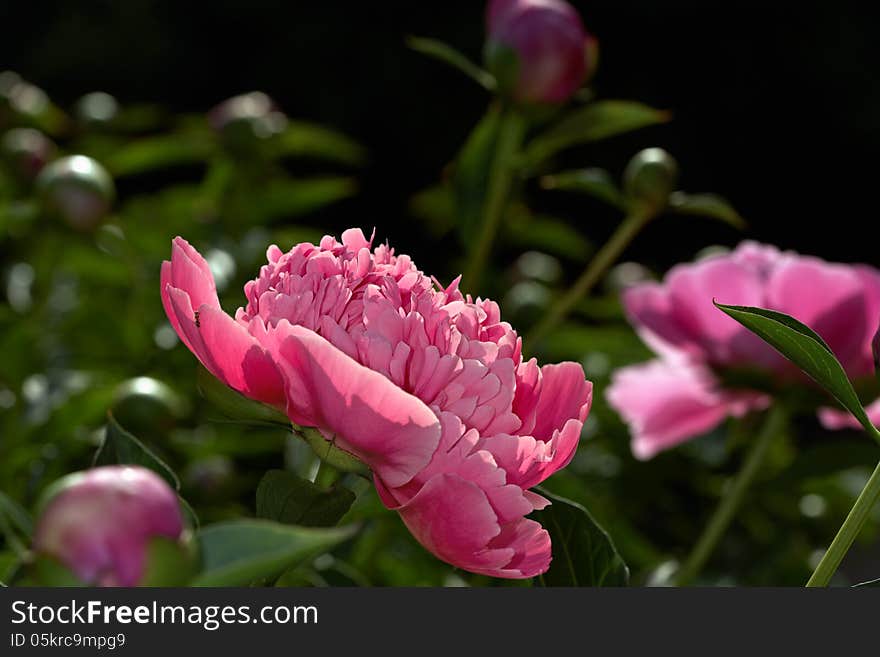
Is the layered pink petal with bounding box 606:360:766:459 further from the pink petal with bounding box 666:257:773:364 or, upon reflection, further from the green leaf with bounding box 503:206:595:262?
the green leaf with bounding box 503:206:595:262

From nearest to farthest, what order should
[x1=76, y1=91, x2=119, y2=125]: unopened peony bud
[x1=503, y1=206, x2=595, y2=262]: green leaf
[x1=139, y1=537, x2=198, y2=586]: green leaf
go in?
[x1=139, y1=537, x2=198, y2=586]: green leaf
[x1=76, y1=91, x2=119, y2=125]: unopened peony bud
[x1=503, y1=206, x2=595, y2=262]: green leaf

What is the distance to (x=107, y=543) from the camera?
0.17 meters

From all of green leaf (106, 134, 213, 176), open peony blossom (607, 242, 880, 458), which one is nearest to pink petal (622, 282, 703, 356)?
open peony blossom (607, 242, 880, 458)

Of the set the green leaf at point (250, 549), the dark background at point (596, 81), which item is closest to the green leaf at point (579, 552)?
the green leaf at point (250, 549)

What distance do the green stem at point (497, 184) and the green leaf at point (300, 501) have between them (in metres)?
0.27

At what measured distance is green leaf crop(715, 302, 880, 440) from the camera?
0.26 m

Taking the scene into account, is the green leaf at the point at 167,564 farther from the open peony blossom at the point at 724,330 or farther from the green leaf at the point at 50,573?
the open peony blossom at the point at 724,330

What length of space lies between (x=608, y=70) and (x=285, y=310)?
2622mm

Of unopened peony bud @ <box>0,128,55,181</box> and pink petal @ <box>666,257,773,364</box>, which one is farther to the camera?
unopened peony bud @ <box>0,128,55,181</box>

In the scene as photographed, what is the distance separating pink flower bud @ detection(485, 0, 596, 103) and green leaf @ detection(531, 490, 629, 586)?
247 mm

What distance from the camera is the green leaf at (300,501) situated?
256 mm

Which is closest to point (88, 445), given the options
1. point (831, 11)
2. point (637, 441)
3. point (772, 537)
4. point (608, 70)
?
point (637, 441)

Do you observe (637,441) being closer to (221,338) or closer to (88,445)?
(88,445)

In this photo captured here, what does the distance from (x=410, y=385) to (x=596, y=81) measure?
103 inches
